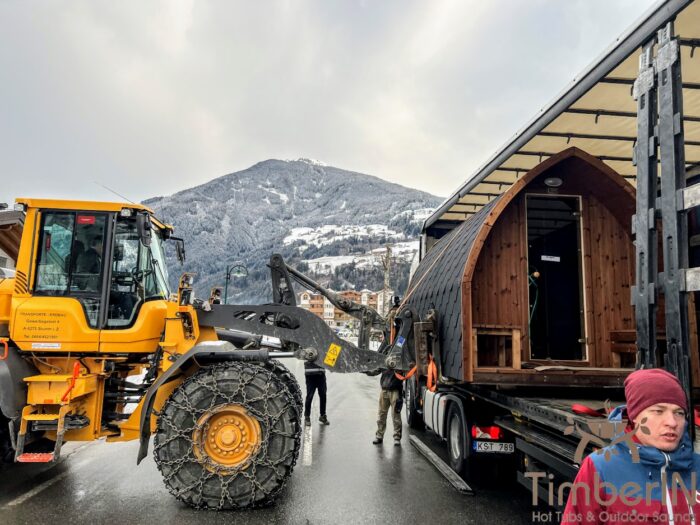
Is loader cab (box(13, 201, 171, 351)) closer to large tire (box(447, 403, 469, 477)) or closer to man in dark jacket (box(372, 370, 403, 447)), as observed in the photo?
man in dark jacket (box(372, 370, 403, 447))

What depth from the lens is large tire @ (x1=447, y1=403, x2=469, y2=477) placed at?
5680 mm

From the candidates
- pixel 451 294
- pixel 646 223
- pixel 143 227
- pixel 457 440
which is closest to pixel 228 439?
pixel 143 227

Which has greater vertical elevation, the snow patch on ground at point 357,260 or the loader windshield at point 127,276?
the snow patch on ground at point 357,260

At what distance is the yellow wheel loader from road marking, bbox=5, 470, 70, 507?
0.40 meters

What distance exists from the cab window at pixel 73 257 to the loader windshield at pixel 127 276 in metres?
0.16

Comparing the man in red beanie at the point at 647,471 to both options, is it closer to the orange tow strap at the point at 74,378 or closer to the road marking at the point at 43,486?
the orange tow strap at the point at 74,378

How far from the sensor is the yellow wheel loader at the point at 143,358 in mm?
4945

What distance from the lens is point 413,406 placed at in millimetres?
9062

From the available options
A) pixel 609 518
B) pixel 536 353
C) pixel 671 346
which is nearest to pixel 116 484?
pixel 609 518

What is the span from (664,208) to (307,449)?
19.4ft

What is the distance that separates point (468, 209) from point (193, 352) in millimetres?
6823

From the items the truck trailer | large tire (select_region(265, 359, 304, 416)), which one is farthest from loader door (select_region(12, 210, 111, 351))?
the truck trailer

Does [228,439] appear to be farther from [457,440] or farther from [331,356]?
[457,440]

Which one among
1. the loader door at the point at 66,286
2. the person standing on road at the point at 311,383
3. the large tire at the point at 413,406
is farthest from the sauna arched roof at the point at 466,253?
the loader door at the point at 66,286
